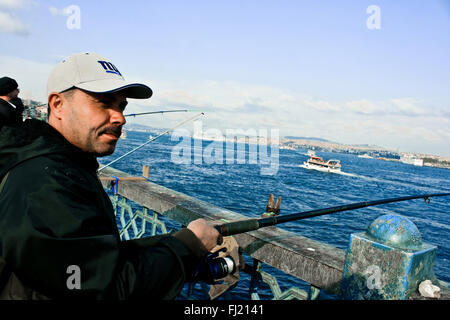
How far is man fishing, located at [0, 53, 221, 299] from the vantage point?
1.08 m

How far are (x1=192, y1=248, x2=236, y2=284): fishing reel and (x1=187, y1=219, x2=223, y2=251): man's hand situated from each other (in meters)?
0.31

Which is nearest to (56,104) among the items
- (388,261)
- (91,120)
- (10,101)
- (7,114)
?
(91,120)

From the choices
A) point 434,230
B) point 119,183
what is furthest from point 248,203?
point 119,183

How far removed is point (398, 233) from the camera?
88.2 inches

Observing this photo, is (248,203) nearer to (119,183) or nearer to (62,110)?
(119,183)

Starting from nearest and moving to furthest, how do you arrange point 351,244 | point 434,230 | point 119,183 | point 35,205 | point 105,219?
point 35,205 < point 105,219 < point 351,244 < point 119,183 < point 434,230

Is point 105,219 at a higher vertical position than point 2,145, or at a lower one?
Answer: lower

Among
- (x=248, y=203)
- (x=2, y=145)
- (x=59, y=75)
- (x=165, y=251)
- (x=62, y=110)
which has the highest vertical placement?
(x=59, y=75)

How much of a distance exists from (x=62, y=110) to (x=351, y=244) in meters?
2.11

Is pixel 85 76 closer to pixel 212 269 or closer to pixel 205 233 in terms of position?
pixel 205 233

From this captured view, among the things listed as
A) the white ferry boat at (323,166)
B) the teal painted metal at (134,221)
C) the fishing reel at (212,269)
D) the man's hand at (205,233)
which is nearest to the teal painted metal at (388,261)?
the fishing reel at (212,269)
